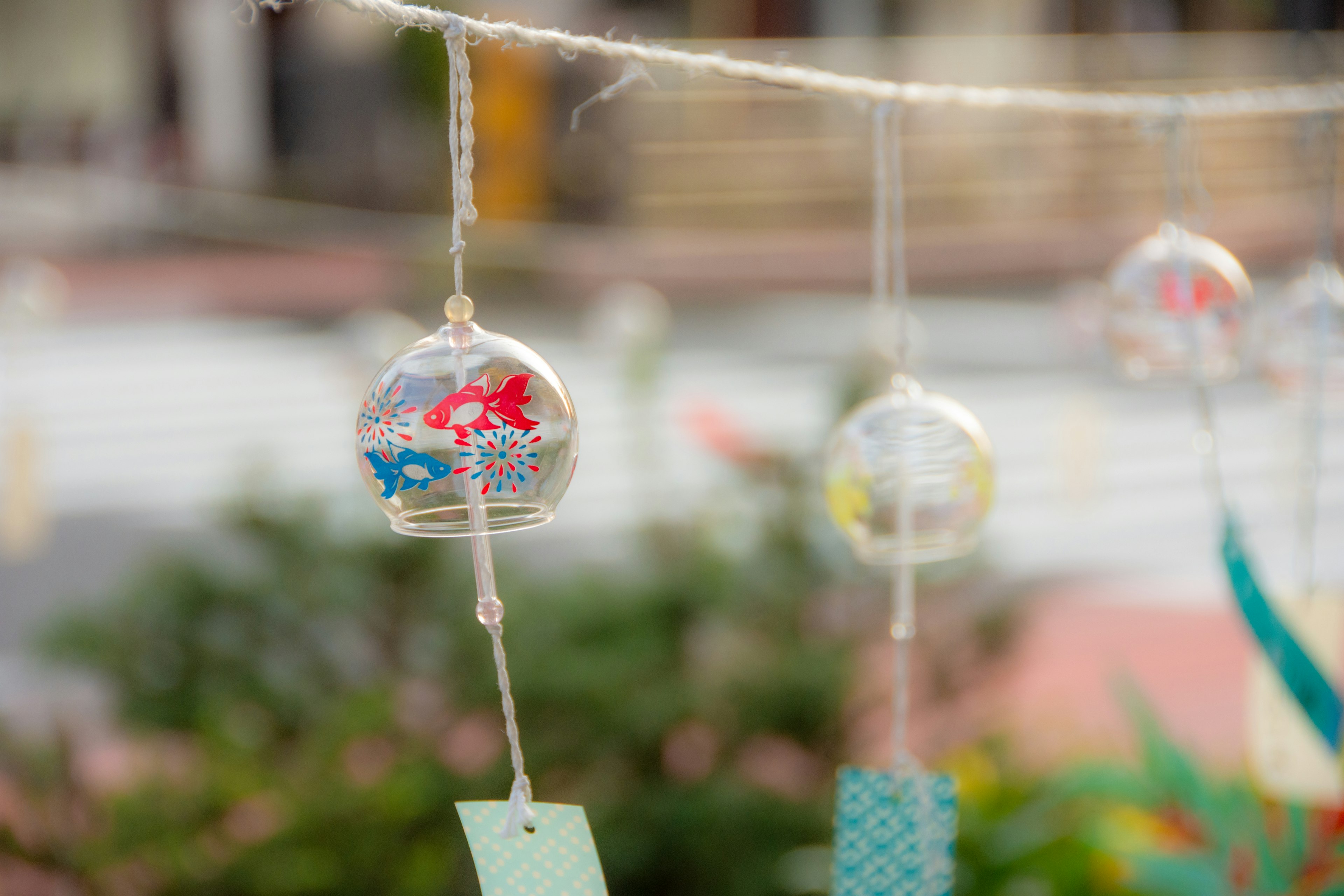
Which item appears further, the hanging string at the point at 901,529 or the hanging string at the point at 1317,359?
the hanging string at the point at 1317,359

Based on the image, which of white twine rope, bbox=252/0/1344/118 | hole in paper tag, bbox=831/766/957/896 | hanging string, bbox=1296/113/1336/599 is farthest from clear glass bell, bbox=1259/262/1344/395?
hole in paper tag, bbox=831/766/957/896

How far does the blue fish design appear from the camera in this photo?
905 millimetres

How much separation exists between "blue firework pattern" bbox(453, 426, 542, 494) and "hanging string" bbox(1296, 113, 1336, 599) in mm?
1052

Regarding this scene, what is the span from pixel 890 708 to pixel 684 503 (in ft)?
5.50

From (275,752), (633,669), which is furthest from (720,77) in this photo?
(275,752)

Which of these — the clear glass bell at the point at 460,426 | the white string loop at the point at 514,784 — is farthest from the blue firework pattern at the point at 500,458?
the white string loop at the point at 514,784

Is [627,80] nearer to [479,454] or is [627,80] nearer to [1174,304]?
[479,454]

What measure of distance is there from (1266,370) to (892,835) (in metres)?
1.18

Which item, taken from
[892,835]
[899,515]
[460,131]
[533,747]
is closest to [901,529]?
[899,515]

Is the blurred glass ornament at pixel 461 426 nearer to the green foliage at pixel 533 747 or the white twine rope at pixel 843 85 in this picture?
the white twine rope at pixel 843 85

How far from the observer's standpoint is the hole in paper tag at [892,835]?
1203 mm

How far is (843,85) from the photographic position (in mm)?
1138

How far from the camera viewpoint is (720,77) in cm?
106

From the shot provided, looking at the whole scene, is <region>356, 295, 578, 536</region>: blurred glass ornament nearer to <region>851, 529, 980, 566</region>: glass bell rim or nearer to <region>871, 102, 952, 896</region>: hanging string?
<region>871, 102, 952, 896</region>: hanging string
